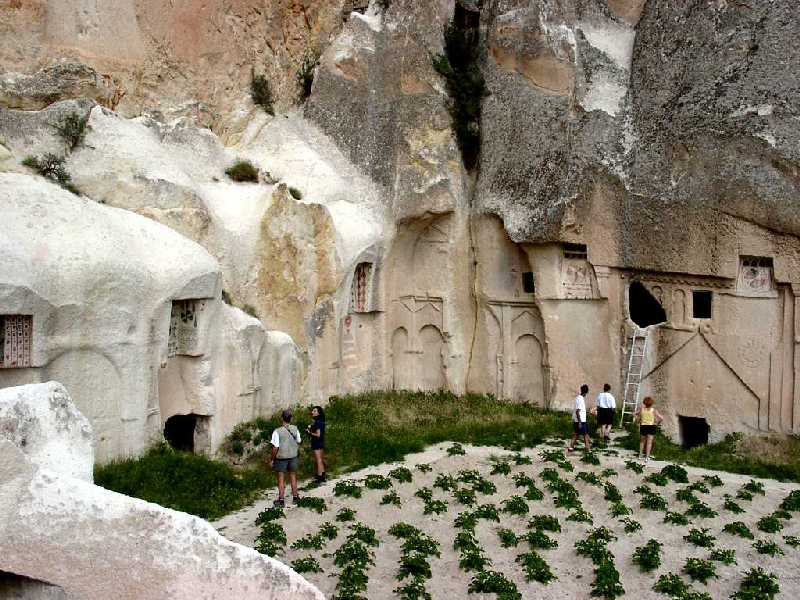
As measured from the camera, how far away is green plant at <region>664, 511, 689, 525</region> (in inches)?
566

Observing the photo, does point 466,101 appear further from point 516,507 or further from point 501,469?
point 516,507

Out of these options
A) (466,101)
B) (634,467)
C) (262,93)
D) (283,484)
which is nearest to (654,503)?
(634,467)

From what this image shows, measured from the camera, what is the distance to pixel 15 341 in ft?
45.9

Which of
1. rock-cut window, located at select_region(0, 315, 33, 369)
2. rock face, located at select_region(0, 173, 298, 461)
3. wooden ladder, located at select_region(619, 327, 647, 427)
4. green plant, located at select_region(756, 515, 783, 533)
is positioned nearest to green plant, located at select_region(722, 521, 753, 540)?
green plant, located at select_region(756, 515, 783, 533)

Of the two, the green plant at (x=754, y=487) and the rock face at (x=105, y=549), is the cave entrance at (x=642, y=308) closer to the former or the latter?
the green plant at (x=754, y=487)

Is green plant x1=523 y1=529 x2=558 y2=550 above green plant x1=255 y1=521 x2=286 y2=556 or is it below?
below

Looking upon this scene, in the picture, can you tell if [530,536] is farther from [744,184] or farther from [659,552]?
[744,184]

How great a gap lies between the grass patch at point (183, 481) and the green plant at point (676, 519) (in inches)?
252

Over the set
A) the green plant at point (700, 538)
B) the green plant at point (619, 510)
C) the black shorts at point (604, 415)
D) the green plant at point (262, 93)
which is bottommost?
the green plant at point (700, 538)

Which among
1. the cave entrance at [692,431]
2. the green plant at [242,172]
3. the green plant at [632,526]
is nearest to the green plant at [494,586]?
the green plant at [632,526]

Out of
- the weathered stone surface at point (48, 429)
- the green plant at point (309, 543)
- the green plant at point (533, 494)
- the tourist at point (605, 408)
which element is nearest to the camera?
the weathered stone surface at point (48, 429)

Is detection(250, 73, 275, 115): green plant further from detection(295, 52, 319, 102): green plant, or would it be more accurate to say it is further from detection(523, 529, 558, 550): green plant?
detection(523, 529, 558, 550): green plant

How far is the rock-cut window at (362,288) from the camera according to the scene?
21594 mm

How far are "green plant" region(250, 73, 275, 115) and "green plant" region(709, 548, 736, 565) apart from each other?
547 inches
